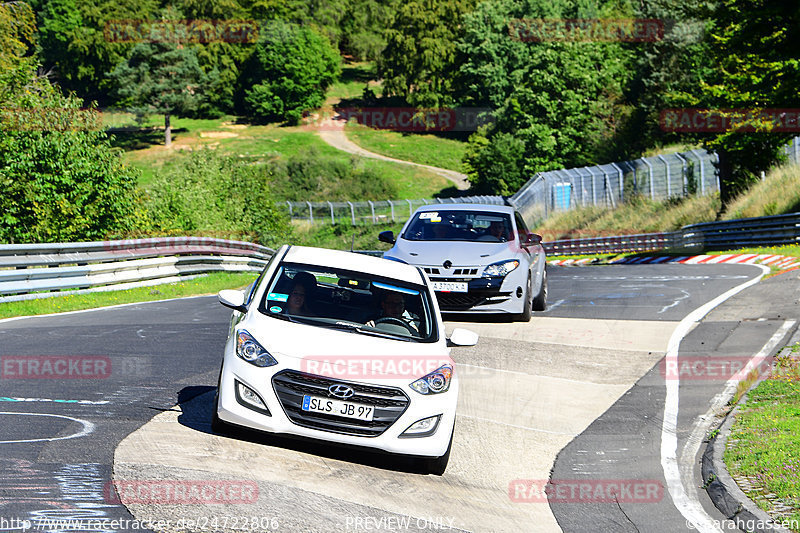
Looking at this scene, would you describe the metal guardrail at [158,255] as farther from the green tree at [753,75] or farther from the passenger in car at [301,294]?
the passenger in car at [301,294]

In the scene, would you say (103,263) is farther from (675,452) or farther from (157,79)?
(157,79)

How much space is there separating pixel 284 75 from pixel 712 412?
10405cm

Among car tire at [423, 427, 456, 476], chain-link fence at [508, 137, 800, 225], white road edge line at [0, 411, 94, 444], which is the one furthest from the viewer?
chain-link fence at [508, 137, 800, 225]

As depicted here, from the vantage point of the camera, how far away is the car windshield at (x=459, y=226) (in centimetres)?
1505

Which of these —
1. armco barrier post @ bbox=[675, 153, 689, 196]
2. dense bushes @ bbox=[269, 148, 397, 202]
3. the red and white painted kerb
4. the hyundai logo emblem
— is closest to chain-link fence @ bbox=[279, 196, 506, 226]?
dense bushes @ bbox=[269, 148, 397, 202]

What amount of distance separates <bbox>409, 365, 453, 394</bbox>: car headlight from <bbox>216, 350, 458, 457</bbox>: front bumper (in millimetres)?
61

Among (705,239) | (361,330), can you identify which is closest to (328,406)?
(361,330)

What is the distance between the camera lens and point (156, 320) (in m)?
15.1

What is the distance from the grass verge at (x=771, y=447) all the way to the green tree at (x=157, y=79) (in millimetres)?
91446

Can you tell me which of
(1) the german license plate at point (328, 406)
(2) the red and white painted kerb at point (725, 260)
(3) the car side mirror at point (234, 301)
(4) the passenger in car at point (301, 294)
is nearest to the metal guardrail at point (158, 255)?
(2) the red and white painted kerb at point (725, 260)

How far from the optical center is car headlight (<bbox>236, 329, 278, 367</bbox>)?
7043 mm

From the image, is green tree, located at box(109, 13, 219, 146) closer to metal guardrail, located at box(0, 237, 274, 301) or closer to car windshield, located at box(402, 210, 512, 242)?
metal guardrail, located at box(0, 237, 274, 301)

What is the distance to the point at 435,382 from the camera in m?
7.28

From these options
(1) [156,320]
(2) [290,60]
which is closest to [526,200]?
(1) [156,320]
